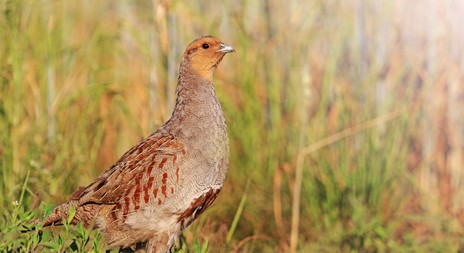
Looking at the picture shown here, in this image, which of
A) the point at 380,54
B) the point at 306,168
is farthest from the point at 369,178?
the point at 380,54

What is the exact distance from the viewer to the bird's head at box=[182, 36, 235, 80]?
4730 millimetres

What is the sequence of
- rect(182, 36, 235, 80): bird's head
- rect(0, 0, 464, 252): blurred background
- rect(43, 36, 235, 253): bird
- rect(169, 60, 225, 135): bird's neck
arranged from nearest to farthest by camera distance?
rect(43, 36, 235, 253): bird → rect(169, 60, 225, 135): bird's neck → rect(182, 36, 235, 80): bird's head → rect(0, 0, 464, 252): blurred background

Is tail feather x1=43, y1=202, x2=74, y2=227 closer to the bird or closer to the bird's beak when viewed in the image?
the bird

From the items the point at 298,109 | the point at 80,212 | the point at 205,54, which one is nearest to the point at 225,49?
the point at 205,54

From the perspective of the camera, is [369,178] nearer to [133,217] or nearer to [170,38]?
[170,38]

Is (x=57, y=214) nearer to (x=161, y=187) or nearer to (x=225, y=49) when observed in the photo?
(x=161, y=187)

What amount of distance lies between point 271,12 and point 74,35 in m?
2.07

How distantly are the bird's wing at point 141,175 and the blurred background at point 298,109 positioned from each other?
4.06 feet

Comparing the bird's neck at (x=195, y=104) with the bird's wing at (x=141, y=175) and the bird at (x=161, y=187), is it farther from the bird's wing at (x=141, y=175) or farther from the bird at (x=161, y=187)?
the bird's wing at (x=141, y=175)

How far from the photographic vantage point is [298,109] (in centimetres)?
642

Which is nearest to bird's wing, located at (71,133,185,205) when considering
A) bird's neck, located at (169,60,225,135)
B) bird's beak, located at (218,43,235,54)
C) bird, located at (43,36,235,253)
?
bird, located at (43,36,235,253)

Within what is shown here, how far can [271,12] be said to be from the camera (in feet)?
22.2

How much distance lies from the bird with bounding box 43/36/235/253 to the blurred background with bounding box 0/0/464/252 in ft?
3.97

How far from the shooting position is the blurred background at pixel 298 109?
5984 mm
